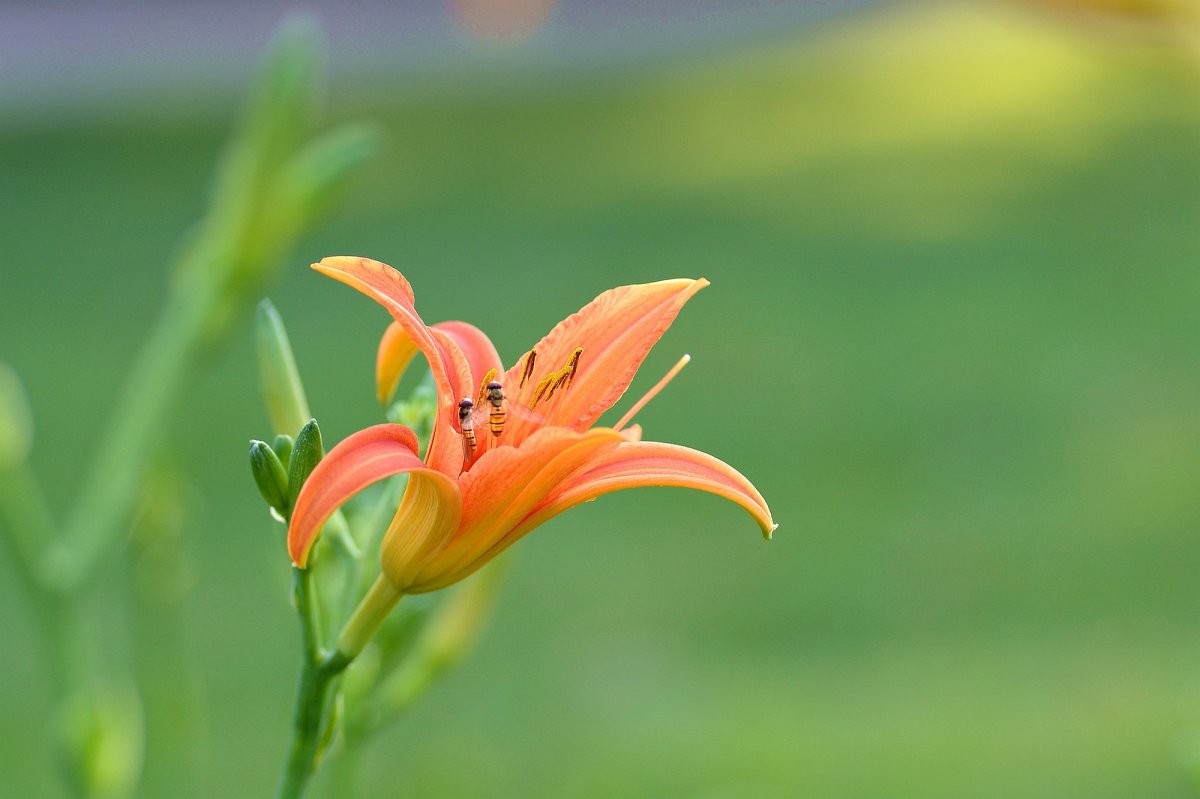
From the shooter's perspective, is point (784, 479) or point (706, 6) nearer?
point (784, 479)

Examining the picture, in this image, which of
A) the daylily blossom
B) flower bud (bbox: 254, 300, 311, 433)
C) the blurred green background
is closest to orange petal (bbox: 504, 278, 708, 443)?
the daylily blossom

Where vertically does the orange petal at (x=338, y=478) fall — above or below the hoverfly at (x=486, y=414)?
below

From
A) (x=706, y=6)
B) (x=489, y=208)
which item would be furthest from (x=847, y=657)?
(x=706, y=6)

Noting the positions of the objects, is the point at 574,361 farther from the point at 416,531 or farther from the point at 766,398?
the point at 766,398

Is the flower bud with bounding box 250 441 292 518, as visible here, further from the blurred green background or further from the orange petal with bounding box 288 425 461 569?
the blurred green background

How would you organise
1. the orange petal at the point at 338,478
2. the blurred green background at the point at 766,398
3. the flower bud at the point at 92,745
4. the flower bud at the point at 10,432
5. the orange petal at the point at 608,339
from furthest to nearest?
the blurred green background at the point at 766,398 < the flower bud at the point at 10,432 < the flower bud at the point at 92,745 < the orange petal at the point at 608,339 < the orange petal at the point at 338,478

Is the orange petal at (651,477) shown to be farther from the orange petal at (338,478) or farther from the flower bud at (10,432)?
the flower bud at (10,432)

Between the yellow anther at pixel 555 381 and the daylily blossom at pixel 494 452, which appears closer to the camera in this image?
the daylily blossom at pixel 494 452

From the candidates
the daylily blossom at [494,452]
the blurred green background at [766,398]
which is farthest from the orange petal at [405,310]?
the blurred green background at [766,398]

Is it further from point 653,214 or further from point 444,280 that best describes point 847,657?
point 653,214
